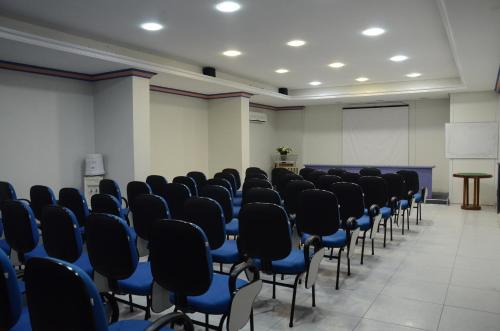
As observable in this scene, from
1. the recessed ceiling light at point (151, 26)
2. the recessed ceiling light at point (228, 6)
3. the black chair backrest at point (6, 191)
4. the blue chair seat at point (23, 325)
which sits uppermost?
the recessed ceiling light at point (151, 26)

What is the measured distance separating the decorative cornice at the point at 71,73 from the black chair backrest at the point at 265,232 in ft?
13.9

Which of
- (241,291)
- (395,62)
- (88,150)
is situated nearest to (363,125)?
(395,62)

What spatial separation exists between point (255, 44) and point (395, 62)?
9.50 ft

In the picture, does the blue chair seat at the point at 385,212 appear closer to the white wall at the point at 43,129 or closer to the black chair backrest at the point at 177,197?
the black chair backrest at the point at 177,197

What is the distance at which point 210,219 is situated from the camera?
3217mm

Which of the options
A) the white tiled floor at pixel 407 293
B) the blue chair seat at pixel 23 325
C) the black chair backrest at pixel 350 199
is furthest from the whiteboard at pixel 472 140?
the blue chair seat at pixel 23 325

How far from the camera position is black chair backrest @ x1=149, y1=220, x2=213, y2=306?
88.5 inches

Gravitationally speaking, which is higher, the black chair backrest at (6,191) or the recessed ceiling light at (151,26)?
the recessed ceiling light at (151,26)

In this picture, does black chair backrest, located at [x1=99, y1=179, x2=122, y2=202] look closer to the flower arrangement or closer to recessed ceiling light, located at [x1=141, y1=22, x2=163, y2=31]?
recessed ceiling light, located at [x1=141, y1=22, x2=163, y2=31]

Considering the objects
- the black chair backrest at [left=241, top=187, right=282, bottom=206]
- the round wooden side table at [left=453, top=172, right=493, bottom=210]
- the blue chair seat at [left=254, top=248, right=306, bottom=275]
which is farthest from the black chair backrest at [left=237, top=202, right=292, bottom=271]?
the round wooden side table at [left=453, top=172, right=493, bottom=210]

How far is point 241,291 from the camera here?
243 cm

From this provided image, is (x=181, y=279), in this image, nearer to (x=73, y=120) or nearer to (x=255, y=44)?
(x=255, y=44)

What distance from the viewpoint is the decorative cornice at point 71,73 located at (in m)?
5.80

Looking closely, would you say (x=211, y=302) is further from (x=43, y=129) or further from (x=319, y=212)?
(x=43, y=129)
